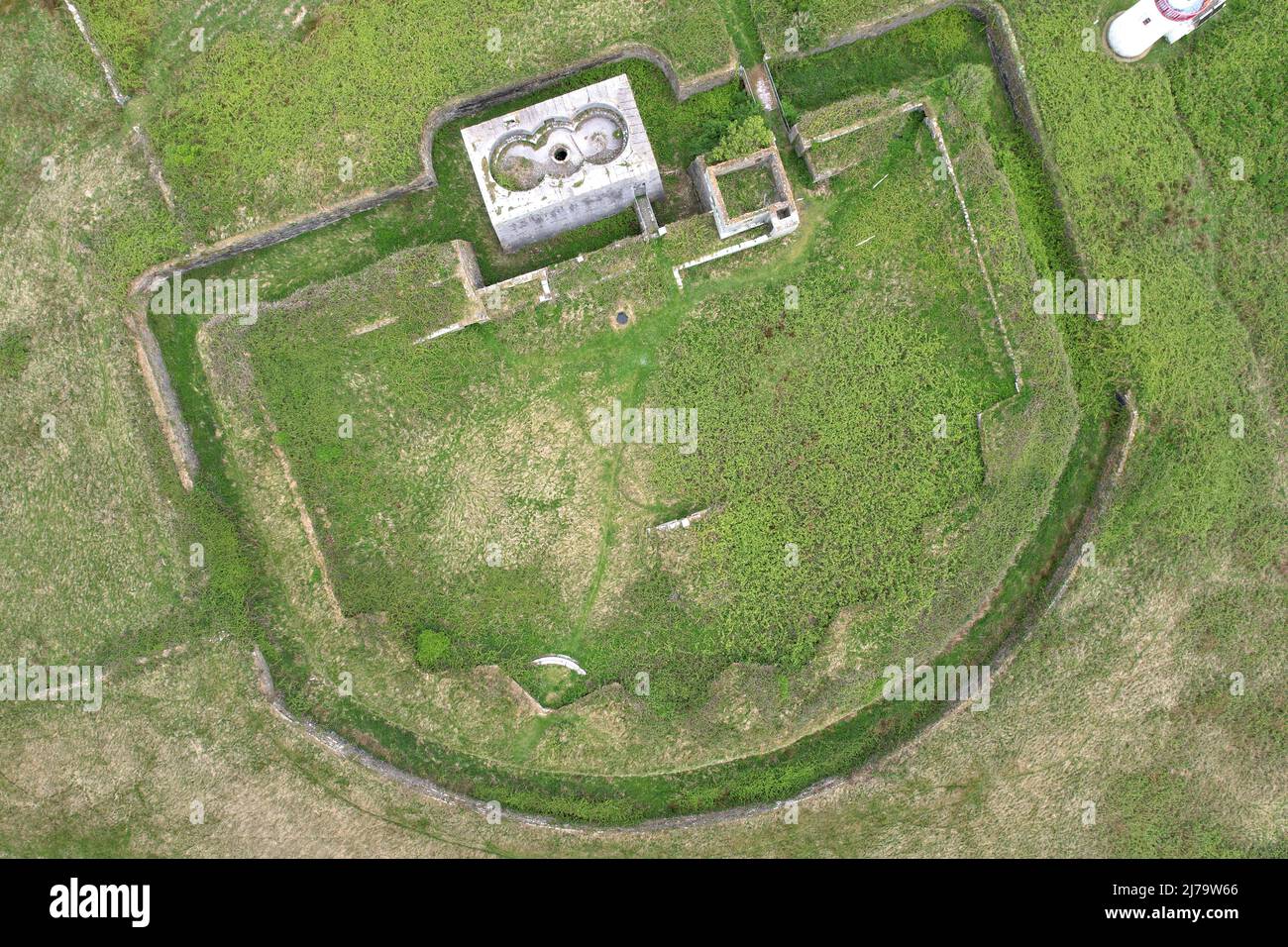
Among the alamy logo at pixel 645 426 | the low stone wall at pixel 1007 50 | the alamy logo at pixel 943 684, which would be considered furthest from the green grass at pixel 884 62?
the alamy logo at pixel 943 684

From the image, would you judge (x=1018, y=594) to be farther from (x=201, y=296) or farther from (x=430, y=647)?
(x=201, y=296)

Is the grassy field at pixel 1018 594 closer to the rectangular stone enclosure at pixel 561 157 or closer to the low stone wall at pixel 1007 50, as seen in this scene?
the low stone wall at pixel 1007 50

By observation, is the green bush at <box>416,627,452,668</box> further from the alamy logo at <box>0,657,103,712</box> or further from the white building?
the white building

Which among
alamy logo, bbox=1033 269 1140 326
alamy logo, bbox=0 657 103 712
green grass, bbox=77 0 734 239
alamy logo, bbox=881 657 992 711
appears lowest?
alamy logo, bbox=881 657 992 711

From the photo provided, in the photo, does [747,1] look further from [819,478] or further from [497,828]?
[497,828]

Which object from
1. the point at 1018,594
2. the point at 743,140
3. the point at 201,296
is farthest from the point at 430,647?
the point at 1018,594

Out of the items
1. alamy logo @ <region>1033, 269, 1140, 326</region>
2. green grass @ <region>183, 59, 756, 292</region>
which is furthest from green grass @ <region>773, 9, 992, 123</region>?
alamy logo @ <region>1033, 269, 1140, 326</region>

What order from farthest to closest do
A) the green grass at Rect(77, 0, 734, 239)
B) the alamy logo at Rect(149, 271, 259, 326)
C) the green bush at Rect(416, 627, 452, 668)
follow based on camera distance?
the alamy logo at Rect(149, 271, 259, 326) → the green grass at Rect(77, 0, 734, 239) → the green bush at Rect(416, 627, 452, 668)
